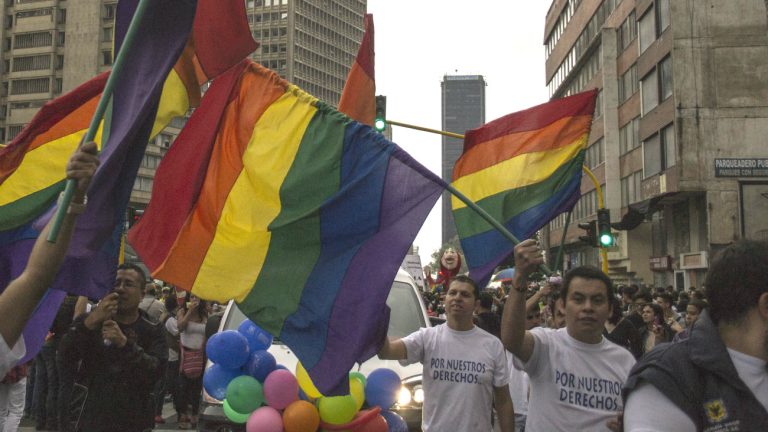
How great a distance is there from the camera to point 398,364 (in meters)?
7.22

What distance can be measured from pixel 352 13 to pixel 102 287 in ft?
495

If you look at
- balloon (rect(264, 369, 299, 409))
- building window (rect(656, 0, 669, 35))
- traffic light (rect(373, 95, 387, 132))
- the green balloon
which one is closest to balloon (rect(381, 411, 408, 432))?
balloon (rect(264, 369, 299, 409))

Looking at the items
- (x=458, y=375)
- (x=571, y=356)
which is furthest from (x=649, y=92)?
(x=571, y=356)

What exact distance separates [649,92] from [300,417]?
35.4m

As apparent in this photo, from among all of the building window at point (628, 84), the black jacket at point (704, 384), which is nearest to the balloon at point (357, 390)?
the black jacket at point (704, 384)

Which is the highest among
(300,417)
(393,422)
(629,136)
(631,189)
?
(629,136)

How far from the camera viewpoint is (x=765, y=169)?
3228cm

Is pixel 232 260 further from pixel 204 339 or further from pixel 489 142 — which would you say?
pixel 204 339

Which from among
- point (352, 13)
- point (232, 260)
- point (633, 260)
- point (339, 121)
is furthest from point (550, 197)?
point (352, 13)

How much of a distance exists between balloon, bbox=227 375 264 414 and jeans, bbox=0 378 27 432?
8.01 feet

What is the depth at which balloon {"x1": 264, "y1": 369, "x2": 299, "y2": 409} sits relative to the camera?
5.59m

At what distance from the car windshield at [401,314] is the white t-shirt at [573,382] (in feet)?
11.8

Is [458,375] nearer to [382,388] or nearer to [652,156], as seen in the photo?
[382,388]

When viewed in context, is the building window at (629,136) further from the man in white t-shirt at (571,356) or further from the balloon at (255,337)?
the man in white t-shirt at (571,356)
